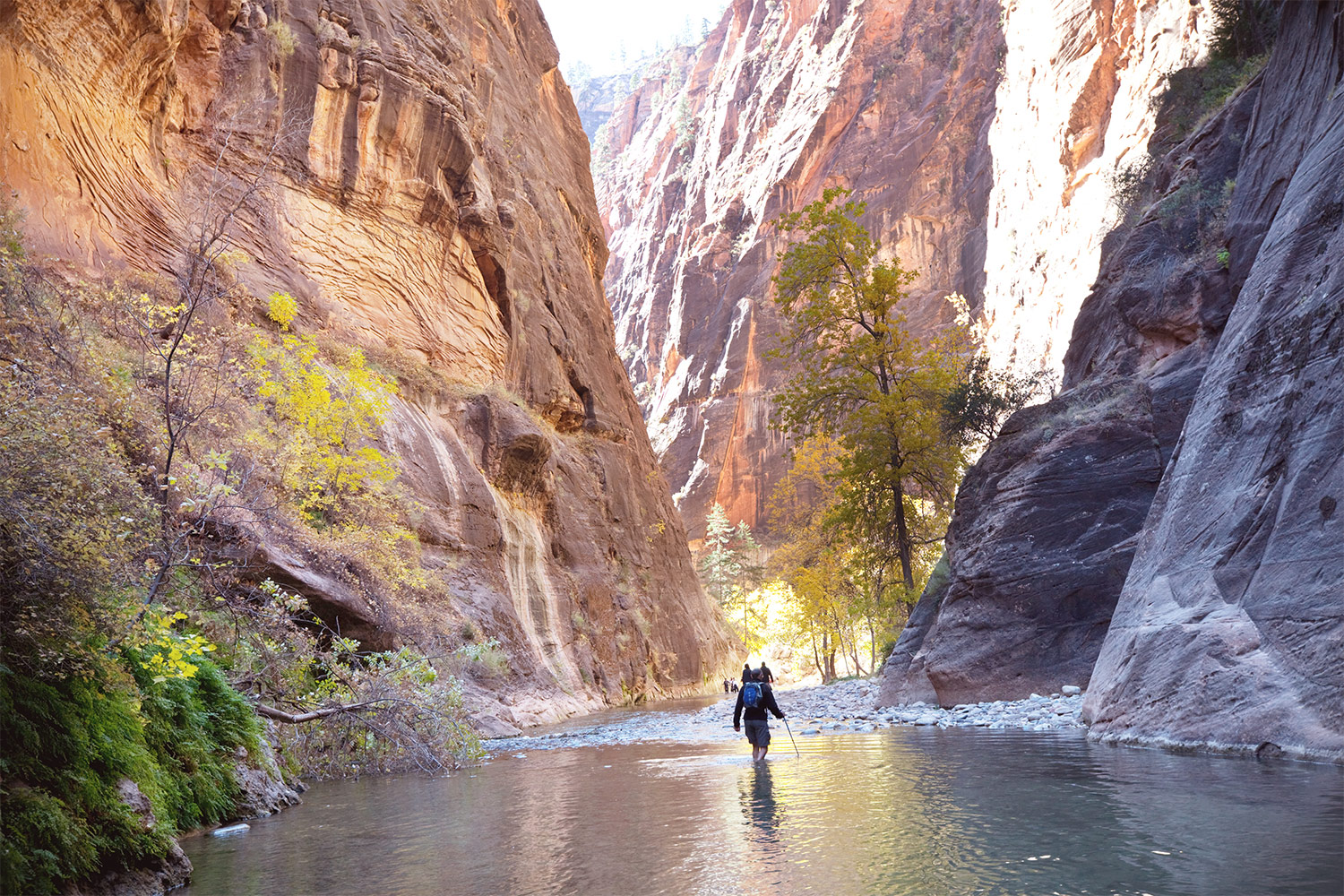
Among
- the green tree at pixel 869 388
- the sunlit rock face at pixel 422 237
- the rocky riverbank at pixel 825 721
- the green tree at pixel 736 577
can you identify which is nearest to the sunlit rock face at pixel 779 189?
the green tree at pixel 736 577

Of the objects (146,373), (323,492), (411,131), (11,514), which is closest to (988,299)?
(411,131)

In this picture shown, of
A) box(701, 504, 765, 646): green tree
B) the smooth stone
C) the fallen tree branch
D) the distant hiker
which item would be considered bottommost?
the smooth stone

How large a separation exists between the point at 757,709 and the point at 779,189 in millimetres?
74443

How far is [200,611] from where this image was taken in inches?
390

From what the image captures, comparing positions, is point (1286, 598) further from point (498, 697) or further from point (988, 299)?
point (988, 299)

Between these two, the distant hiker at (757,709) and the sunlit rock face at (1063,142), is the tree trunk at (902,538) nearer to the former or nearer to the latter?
the distant hiker at (757,709)

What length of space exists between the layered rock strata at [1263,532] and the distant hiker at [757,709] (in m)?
4.08

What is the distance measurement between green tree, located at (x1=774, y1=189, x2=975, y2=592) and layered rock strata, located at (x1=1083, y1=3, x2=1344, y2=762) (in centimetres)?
1040

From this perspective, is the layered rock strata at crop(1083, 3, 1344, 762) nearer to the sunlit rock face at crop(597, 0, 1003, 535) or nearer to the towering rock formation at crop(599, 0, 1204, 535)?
the towering rock formation at crop(599, 0, 1204, 535)

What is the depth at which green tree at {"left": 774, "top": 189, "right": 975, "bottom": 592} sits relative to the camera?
900 inches

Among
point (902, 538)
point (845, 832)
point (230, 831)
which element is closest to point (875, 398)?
point (902, 538)

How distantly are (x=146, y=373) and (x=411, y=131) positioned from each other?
19314mm

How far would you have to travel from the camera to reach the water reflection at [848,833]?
5.02m

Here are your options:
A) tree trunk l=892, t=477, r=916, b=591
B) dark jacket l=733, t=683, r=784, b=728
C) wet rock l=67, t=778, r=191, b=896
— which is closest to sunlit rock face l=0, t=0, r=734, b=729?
dark jacket l=733, t=683, r=784, b=728
